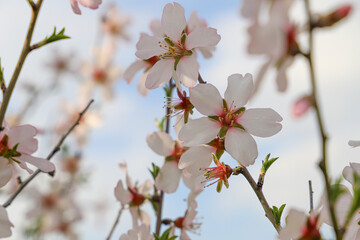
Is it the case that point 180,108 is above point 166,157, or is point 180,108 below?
above

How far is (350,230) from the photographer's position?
112 cm

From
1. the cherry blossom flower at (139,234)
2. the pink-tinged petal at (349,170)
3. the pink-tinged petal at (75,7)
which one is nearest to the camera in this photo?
the pink-tinged petal at (349,170)

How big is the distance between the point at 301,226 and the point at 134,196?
1020mm

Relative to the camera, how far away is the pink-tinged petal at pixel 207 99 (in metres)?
1.30

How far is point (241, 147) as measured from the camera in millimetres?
1262

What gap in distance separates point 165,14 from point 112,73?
3468 mm

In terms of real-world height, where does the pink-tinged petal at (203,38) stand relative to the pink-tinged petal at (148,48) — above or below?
above

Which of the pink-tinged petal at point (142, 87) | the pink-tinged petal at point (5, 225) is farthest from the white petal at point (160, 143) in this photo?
the pink-tinged petal at point (5, 225)

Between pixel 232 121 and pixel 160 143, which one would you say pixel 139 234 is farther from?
pixel 232 121

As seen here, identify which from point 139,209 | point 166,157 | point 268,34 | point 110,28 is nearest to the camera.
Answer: point 268,34

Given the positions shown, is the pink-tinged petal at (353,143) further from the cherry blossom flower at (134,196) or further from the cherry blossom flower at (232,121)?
the cherry blossom flower at (134,196)

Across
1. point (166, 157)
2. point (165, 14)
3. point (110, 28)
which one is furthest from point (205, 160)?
point (110, 28)

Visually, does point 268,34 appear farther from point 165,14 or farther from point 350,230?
point 165,14

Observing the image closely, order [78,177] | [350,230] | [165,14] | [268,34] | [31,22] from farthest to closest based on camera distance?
[78,177] < [165,14] < [31,22] < [350,230] < [268,34]
